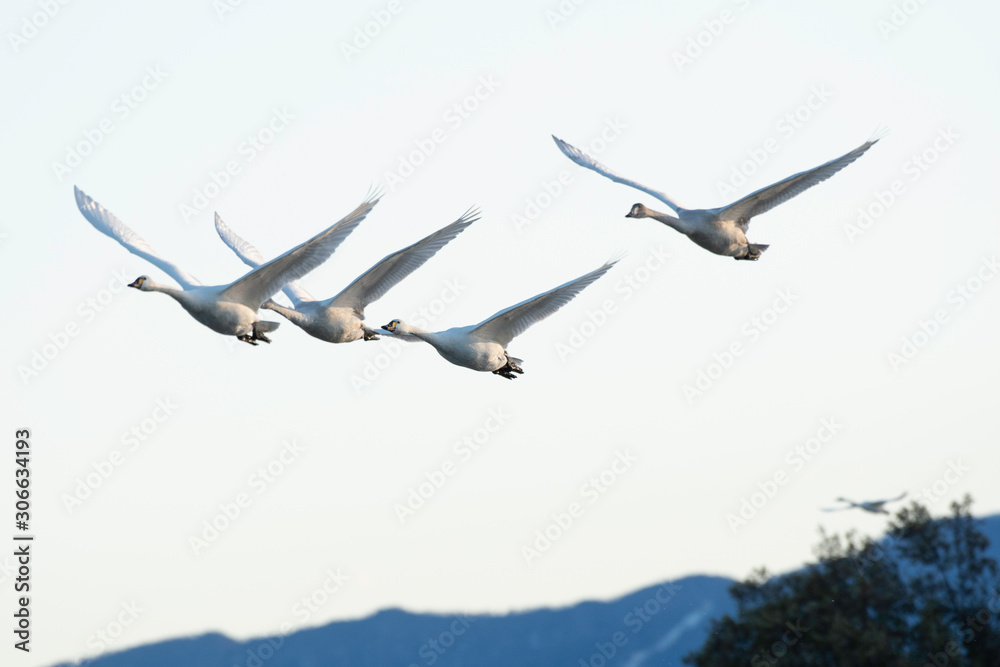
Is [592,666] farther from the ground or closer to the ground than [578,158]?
closer to the ground

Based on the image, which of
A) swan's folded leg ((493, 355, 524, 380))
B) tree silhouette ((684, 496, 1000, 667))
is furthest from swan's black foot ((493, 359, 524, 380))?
tree silhouette ((684, 496, 1000, 667))

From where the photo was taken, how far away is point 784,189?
23.0m

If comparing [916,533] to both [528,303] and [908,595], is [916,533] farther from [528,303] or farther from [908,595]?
[528,303]

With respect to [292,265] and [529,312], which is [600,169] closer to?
[529,312]

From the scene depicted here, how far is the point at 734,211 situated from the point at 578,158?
4.01 m

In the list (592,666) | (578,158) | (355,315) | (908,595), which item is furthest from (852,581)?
(355,315)

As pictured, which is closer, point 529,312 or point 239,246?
point 529,312

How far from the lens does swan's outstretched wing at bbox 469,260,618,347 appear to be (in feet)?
72.1

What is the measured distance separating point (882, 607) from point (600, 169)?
2695 centimetres

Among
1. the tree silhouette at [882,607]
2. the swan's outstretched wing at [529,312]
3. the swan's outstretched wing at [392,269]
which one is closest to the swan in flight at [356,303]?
the swan's outstretched wing at [392,269]

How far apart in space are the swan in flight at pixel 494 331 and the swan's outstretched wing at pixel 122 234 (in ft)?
12.9

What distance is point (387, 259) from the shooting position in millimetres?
21781

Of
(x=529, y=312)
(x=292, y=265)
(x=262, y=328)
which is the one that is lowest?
(x=262, y=328)

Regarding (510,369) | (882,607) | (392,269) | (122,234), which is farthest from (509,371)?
(882,607)
